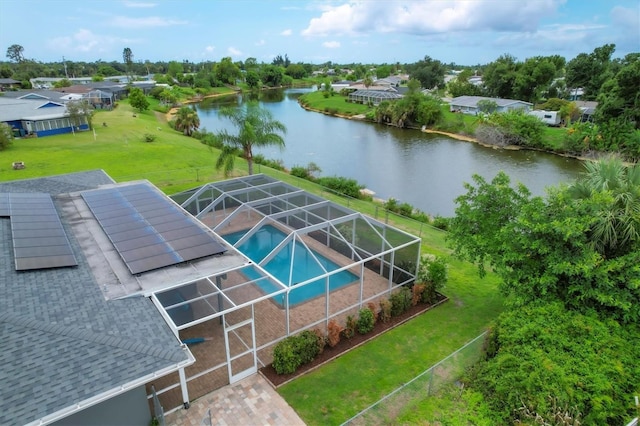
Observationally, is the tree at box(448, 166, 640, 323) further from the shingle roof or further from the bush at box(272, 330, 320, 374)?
the shingle roof

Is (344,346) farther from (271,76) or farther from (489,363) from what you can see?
(271,76)

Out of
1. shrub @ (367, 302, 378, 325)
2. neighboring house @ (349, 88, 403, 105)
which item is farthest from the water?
neighboring house @ (349, 88, 403, 105)

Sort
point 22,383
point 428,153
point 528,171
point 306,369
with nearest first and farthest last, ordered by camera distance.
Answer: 1. point 22,383
2. point 306,369
3. point 528,171
4. point 428,153

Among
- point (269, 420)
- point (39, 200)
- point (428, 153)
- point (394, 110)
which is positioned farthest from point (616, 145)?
point (39, 200)

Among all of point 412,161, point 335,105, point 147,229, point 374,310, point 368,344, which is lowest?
point 368,344

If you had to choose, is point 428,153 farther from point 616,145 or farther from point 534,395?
point 534,395

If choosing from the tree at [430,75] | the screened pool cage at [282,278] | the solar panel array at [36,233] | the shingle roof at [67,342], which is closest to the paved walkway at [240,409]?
the screened pool cage at [282,278]

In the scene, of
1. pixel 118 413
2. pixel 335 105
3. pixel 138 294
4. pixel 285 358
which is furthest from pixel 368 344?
pixel 335 105
